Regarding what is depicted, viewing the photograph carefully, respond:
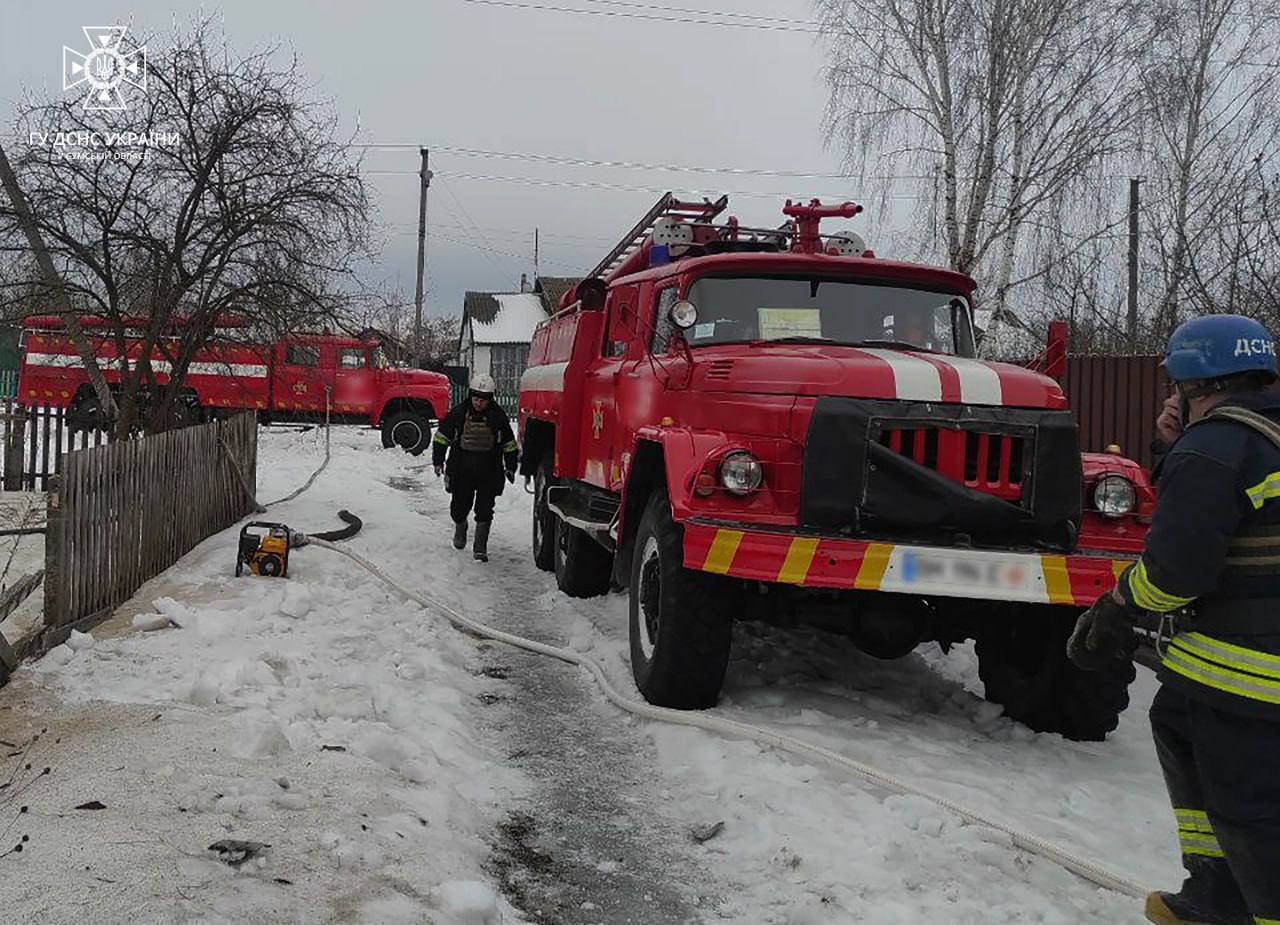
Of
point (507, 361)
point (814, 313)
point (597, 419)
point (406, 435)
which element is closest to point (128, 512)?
point (597, 419)

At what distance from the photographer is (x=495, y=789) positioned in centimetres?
434

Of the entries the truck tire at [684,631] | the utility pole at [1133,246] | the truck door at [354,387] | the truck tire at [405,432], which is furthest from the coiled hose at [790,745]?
the truck door at [354,387]

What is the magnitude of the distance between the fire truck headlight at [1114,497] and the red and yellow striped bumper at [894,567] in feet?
1.73

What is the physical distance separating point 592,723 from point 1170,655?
305 cm

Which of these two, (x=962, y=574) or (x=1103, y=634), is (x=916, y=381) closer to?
(x=962, y=574)

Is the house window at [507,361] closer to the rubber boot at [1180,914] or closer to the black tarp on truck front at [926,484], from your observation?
the black tarp on truck front at [926,484]

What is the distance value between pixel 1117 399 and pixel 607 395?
19.2 feet

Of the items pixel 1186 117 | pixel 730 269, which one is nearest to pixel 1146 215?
pixel 1186 117

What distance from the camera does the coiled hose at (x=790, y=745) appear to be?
348 cm

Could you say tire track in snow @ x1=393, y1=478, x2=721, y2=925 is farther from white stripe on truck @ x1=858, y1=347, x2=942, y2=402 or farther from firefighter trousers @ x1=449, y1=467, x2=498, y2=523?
firefighter trousers @ x1=449, y1=467, x2=498, y2=523

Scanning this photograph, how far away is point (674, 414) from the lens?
225 inches

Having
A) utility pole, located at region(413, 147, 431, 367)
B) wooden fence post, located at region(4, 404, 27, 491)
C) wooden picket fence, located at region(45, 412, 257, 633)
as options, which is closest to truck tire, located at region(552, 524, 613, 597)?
wooden picket fence, located at region(45, 412, 257, 633)

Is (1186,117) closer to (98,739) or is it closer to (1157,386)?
(1157,386)

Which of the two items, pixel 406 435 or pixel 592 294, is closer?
pixel 592 294
